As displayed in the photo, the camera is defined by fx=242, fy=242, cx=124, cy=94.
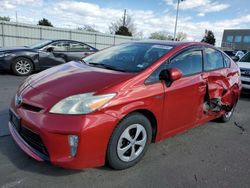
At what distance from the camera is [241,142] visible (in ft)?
12.9

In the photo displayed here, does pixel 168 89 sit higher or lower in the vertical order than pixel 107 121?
higher

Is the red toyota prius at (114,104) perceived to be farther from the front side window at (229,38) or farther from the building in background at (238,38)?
the front side window at (229,38)

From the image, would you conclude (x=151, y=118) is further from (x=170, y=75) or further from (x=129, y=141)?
(x=170, y=75)

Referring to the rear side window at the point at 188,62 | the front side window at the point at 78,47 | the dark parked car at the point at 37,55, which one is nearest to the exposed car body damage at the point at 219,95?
the rear side window at the point at 188,62

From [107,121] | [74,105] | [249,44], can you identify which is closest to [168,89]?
[107,121]

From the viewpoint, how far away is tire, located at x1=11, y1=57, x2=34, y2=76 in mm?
8055

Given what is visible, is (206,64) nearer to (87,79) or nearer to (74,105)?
(87,79)

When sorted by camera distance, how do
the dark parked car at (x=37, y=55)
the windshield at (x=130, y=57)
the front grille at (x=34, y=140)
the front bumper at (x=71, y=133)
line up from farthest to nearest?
the dark parked car at (x=37, y=55) → the windshield at (x=130, y=57) → the front grille at (x=34, y=140) → the front bumper at (x=71, y=133)

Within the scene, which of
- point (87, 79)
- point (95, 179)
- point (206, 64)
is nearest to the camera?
point (95, 179)

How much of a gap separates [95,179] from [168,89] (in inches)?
54.6

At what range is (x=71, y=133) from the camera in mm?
2326

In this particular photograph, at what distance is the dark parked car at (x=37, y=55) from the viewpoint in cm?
790

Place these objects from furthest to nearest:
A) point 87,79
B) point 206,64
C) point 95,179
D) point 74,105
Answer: point 206,64 < point 87,79 < point 95,179 < point 74,105

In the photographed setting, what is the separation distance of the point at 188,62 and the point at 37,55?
6.33m
